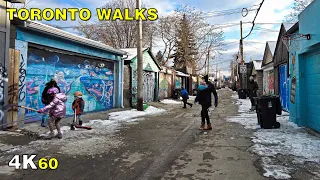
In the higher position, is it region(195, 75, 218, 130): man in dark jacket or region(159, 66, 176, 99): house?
region(159, 66, 176, 99): house

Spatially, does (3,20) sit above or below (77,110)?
above

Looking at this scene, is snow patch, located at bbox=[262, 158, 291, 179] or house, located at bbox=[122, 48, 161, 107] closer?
snow patch, located at bbox=[262, 158, 291, 179]

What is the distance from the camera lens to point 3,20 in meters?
7.64

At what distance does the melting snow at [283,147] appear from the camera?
4.87m

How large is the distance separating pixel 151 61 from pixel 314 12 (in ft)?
48.9

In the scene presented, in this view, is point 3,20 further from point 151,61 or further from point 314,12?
point 151,61

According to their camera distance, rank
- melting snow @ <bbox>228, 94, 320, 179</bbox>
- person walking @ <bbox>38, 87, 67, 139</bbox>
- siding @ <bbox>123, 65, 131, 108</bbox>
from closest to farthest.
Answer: melting snow @ <bbox>228, 94, 320, 179</bbox> → person walking @ <bbox>38, 87, 67, 139</bbox> → siding @ <bbox>123, 65, 131, 108</bbox>

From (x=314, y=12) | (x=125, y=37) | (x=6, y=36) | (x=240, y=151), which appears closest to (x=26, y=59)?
(x=6, y=36)

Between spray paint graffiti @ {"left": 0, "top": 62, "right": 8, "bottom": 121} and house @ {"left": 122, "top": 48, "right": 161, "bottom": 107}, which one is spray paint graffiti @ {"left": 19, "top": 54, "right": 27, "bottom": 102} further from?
house @ {"left": 122, "top": 48, "right": 161, "bottom": 107}

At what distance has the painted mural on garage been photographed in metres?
9.27

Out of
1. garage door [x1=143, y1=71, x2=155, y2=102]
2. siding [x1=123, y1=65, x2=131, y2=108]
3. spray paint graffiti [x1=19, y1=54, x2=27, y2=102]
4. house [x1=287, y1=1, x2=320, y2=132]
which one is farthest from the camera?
garage door [x1=143, y1=71, x2=155, y2=102]

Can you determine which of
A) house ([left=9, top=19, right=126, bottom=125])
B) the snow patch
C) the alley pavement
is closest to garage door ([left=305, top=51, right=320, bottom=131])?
the alley pavement

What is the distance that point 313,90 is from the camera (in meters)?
8.41

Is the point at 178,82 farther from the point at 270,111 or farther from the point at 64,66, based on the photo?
the point at 270,111
